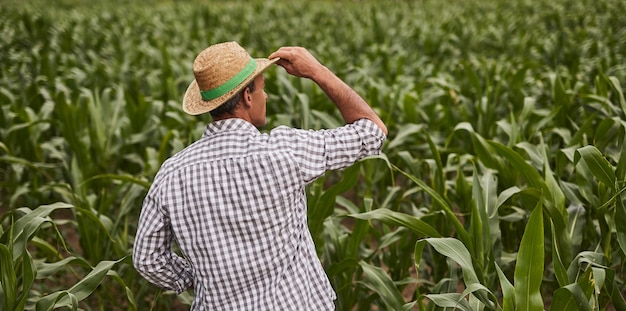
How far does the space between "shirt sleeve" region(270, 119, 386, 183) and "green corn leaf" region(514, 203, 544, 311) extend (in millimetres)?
502

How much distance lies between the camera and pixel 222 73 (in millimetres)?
1897

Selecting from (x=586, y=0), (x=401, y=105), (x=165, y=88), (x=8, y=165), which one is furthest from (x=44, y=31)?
(x=586, y=0)

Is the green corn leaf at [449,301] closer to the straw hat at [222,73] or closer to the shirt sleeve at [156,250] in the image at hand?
the shirt sleeve at [156,250]

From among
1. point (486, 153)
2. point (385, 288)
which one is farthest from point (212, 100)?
point (486, 153)

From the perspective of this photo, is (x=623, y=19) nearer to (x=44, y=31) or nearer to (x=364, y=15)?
(x=364, y=15)

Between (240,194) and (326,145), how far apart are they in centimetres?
26

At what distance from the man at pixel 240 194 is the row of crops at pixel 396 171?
18.7 inches

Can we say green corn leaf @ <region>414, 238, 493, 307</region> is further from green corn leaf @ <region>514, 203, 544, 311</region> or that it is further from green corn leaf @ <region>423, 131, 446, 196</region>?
green corn leaf @ <region>423, 131, 446, 196</region>

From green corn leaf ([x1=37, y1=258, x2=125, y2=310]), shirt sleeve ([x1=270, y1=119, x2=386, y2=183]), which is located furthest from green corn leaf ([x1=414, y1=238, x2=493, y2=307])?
green corn leaf ([x1=37, y1=258, x2=125, y2=310])

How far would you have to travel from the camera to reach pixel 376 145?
199 centimetres

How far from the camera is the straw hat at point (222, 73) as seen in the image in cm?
189

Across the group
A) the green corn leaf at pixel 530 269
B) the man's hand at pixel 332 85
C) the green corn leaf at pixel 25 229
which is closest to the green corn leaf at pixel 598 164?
the green corn leaf at pixel 530 269

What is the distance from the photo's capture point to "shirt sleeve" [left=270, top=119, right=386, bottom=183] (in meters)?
1.89

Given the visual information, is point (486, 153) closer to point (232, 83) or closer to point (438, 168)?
point (438, 168)
